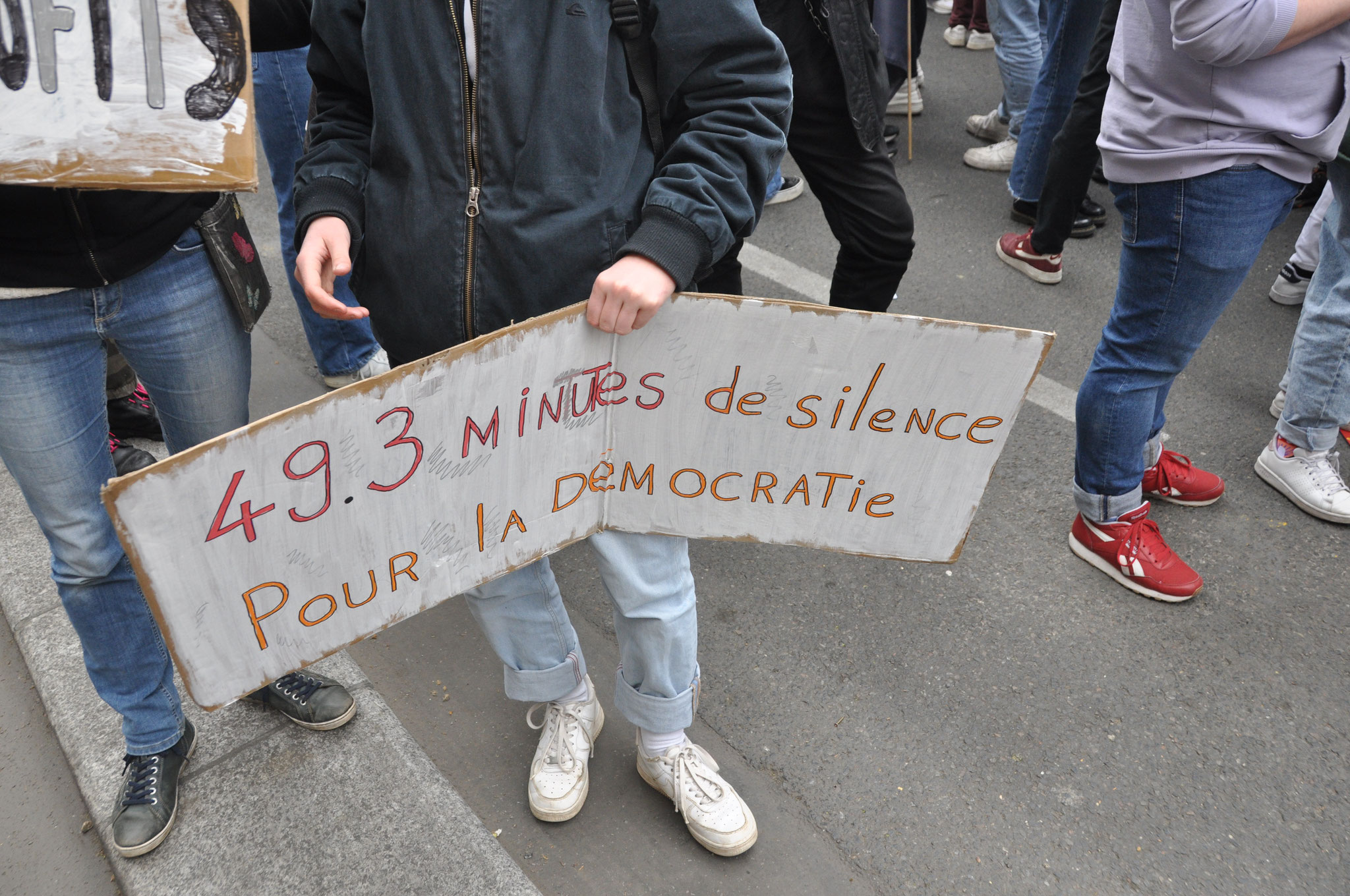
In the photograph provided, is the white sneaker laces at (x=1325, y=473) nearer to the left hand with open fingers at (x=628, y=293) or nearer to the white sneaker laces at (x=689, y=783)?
the white sneaker laces at (x=689, y=783)

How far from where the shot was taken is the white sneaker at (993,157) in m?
4.78

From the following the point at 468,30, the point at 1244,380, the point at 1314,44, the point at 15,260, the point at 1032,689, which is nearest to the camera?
the point at 468,30

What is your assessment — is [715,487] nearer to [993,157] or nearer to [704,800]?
[704,800]

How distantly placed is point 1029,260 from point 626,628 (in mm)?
2905

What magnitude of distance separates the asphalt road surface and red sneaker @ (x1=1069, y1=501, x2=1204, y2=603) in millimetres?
44

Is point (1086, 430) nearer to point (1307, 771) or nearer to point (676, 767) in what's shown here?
point (1307, 771)

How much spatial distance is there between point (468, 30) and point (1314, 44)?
1604 millimetres

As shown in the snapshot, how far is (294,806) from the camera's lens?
6.27 feet

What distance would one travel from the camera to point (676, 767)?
73.3 inches

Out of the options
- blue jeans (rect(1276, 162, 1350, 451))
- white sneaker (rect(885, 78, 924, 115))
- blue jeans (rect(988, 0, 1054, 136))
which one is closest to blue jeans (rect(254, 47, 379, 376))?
blue jeans (rect(1276, 162, 1350, 451))

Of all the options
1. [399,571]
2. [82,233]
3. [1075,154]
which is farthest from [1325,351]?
[82,233]

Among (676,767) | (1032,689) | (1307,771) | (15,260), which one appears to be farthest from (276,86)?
(1307,771)

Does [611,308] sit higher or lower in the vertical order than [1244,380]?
higher

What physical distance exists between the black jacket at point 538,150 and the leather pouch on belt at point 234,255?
244 mm
